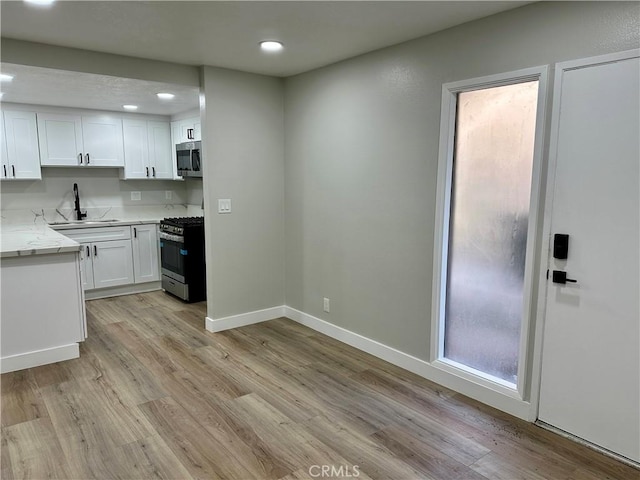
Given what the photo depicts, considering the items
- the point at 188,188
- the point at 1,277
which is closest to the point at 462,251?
the point at 1,277

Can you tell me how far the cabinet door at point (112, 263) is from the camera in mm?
5078

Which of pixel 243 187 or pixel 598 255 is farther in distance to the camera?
pixel 243 187

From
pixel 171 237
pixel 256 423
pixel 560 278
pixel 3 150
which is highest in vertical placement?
pixel 3 150

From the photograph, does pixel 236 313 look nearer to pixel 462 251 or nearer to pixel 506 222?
pixel 462 251

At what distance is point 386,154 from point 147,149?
12.2ft

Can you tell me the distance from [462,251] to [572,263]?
697 mm

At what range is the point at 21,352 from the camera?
10.5ft

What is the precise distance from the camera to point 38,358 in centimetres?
326

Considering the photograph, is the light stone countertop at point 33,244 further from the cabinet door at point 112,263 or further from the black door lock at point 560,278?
the black door lock at point 560,278

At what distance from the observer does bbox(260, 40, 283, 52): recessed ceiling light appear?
301 centimetres

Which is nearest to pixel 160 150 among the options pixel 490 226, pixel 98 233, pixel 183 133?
pixel 183 133

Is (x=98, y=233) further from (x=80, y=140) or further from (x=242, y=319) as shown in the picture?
(x=242, y=319)

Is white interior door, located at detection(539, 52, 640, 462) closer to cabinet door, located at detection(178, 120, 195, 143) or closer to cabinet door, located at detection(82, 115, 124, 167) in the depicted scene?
cabinet door, located at detection(178, 120, 195, 143)

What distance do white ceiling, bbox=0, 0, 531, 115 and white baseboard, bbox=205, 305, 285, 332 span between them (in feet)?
7.34
